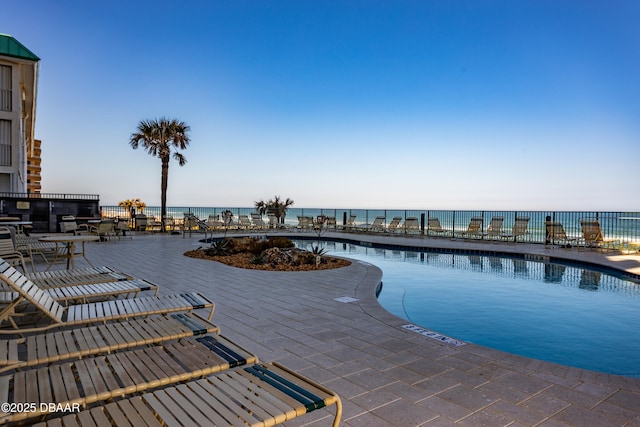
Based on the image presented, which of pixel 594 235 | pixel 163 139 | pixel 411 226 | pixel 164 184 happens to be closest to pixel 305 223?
pixel 411 226

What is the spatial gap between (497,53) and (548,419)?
13134 millimetres

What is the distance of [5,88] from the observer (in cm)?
1723

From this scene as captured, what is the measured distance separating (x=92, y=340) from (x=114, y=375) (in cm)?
61

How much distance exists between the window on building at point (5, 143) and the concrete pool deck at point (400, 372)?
1822 centimetres

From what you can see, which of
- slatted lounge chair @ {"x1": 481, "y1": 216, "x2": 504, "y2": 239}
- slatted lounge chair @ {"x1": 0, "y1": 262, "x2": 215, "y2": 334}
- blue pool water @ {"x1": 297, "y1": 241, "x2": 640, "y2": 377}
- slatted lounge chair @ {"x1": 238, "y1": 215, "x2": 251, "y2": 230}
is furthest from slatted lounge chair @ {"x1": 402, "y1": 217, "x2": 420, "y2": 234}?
slatted lounge chair @ {"x1": 0, "y1": 262, "x2": 215, "y2": 334}

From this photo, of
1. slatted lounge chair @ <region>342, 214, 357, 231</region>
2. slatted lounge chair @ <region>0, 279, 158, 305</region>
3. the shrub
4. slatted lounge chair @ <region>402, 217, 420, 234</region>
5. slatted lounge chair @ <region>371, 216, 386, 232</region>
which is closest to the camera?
slatted lounge chair @ <region>0, 279, 158, 305</region>

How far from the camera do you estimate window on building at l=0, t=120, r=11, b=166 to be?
A: 17266 mm

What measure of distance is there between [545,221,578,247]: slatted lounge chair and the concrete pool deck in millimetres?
9972

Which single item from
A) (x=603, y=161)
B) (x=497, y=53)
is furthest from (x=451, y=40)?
(x=603, y=161)

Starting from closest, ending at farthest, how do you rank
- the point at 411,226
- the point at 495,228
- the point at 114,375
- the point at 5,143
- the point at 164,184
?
the point at 114,375
the point at 495,228
the point at 411,226
the point at 5,143
the point at 164,184

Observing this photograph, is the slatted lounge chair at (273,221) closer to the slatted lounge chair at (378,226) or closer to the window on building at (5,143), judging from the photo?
the slatted lounge chair at (378,226)

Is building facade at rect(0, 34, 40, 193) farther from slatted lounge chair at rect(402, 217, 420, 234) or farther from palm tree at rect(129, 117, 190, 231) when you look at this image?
slatted lounge chair at rect(402, 217, 420, 234)

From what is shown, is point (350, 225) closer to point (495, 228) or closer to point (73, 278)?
point (495, 228)

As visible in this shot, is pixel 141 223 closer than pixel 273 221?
Yes
